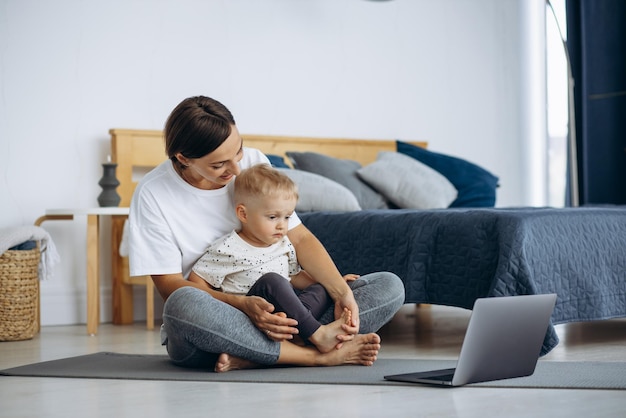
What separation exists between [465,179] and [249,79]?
44.5 inches

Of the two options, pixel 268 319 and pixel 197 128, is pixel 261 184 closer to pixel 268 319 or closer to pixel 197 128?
pixel 197 128

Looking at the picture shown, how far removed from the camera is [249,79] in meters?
4.52

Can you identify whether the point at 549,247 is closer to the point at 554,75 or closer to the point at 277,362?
the point at 277,362

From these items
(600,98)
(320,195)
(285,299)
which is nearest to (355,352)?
(285,299)

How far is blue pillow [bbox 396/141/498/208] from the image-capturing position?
4277 mm

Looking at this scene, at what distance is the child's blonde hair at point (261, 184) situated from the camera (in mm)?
2373

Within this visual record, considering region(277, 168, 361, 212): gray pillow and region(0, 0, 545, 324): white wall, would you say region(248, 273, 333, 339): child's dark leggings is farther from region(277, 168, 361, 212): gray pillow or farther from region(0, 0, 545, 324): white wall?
region(0, 0, 545, 324): white wall

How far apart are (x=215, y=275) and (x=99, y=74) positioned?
1974 millimetres

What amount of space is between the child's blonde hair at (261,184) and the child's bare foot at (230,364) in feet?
1.29


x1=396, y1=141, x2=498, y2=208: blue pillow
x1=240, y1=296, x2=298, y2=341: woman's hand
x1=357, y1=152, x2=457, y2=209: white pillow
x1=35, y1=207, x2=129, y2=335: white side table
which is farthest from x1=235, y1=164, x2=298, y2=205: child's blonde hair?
x1=396, y1=141, x2=498, y2=208: blue pillow

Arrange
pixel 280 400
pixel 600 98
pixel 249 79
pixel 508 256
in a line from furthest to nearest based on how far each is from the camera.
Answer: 1. pixel 600 98
2. pixel 249 79
3. pixel 508 256
4. pixel 280 400

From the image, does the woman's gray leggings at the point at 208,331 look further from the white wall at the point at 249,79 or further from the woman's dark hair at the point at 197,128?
the white wall at the point at 249,79

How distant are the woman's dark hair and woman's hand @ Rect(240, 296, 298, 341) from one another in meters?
0.38

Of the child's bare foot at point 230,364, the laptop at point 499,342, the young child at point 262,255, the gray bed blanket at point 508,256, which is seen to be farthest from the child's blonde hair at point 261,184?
the gray bed blanket at point 508,256
